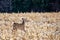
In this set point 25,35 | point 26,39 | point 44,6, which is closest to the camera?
point 26,39

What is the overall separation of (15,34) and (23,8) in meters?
18.6

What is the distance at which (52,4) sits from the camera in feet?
93.9

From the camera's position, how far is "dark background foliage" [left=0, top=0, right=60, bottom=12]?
90.5ft

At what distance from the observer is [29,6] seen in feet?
92.0

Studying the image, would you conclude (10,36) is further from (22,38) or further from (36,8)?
(36,8)

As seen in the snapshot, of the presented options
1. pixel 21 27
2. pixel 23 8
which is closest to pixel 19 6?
pixel 23 8

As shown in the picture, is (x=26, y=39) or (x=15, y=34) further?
(x=15, y=34)

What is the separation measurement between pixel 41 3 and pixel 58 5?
2209 millimetres

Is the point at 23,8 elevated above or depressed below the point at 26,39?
below

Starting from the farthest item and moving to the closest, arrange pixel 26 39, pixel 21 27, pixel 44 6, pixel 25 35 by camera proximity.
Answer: pixel 44 6 → pixel 21 27 → pixel 25 35 → pixel 26 39

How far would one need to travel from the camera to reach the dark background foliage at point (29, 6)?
27.6m

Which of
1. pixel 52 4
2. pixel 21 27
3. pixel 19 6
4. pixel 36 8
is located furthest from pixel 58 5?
pixel 21 27

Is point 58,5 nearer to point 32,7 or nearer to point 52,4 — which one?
point 52,4

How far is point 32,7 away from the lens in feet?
92.9
